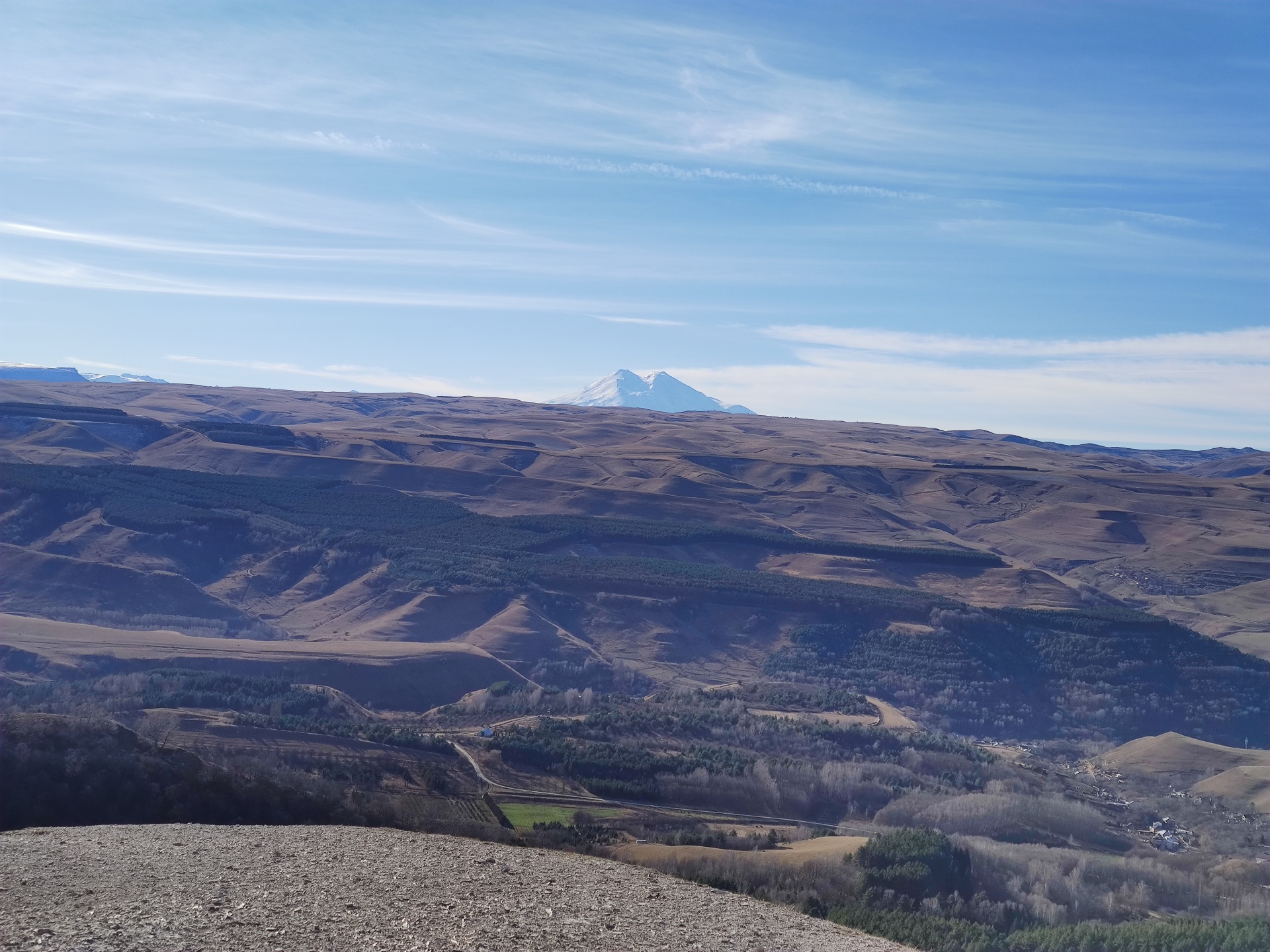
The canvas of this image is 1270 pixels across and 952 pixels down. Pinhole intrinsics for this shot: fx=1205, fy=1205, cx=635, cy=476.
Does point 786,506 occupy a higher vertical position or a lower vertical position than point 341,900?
higher

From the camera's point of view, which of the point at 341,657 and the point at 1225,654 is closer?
the point at 341,657

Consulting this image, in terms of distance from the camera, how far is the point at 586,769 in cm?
3447

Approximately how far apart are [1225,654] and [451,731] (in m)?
48.2

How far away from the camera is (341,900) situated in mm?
14961

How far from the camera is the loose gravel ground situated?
44.3 feet

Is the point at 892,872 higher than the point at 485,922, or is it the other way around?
the point at 485,922

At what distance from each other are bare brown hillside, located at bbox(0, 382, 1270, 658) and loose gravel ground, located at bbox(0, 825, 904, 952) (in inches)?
1755

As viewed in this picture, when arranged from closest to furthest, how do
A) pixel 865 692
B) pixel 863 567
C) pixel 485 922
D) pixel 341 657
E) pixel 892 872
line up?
1. pixel 485 922
2. pixel 892 872
3. pixel 341 657
4. pixel 865 692
5. pixel 863 567

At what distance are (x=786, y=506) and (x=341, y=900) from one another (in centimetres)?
9861

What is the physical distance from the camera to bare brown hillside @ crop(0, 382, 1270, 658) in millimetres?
74125

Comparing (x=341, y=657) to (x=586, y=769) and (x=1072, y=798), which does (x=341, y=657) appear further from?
(x=1072, y=798)

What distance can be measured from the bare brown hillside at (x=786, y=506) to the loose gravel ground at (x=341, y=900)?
146 ft

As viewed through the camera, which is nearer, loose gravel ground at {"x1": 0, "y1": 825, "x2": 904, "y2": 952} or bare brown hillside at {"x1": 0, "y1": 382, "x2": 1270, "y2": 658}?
loose gravel ground at {"x1": 0, "y1": 825, "x2": 904, "y2": 952}

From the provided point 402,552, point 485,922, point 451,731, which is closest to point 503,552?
point 402,552
